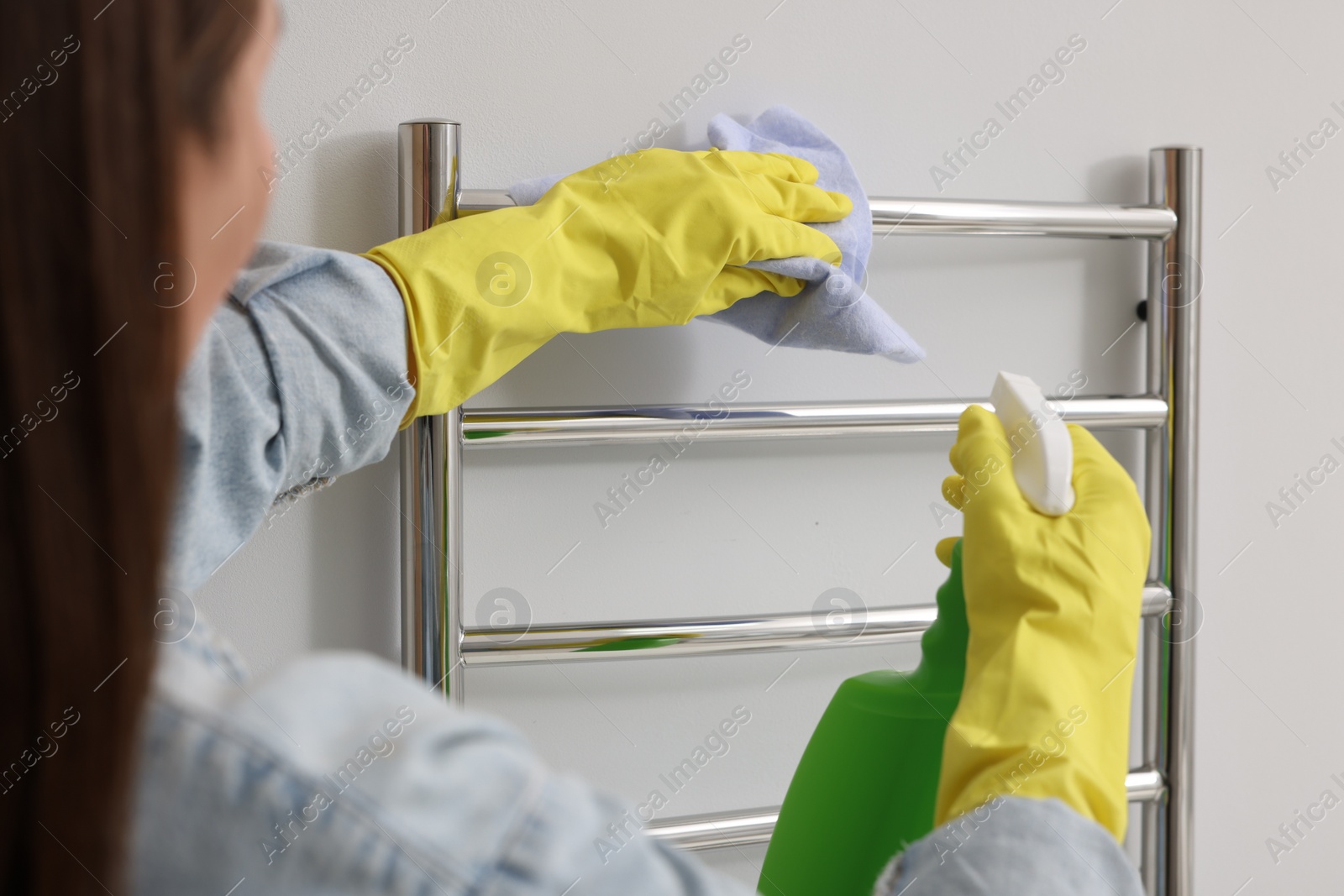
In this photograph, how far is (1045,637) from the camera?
0.44 meters

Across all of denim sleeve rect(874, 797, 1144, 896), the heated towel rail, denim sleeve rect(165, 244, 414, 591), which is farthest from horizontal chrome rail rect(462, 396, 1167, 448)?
denim sleeve rect(874, 797, 1144, 896)

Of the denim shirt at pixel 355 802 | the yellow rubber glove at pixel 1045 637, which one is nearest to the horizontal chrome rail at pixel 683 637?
the yellow rubber glove at pixel 1045 637

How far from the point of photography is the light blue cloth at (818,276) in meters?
0.62

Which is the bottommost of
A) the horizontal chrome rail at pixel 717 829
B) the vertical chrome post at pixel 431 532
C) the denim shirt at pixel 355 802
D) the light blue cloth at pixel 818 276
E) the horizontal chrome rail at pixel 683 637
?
the horizontal chrome rail at pixel 717 829

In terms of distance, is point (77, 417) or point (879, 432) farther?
point (879, 432)

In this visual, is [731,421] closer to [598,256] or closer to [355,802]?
[598,256]

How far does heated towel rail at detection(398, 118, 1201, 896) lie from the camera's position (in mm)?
650

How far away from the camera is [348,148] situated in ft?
2.15

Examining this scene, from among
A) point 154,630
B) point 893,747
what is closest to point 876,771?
point 893,747

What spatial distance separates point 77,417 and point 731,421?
519mm

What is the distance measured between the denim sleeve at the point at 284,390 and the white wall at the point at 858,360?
14 cm

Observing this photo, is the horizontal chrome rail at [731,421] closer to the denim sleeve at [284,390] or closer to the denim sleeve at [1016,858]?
the denim sleeve at [284,390]

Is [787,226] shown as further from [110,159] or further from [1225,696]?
[1225,696]

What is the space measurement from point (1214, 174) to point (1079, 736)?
594mm
